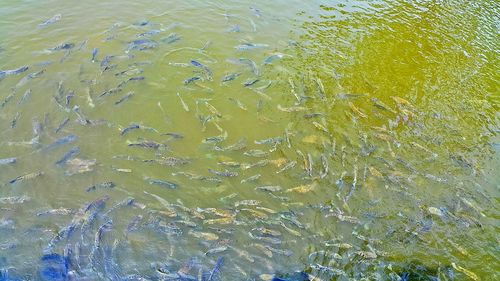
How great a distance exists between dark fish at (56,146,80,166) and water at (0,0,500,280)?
3.1 inches

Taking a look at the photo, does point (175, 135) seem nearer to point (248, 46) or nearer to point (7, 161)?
point (7, 161)

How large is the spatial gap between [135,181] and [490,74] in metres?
12.7

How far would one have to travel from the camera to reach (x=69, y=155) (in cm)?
830

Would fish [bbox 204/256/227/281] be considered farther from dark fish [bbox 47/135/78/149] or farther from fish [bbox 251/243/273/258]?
dark fish [bbox 47/135/78/149]

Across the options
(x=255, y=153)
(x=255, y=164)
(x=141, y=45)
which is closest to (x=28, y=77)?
(x=141, y=45)

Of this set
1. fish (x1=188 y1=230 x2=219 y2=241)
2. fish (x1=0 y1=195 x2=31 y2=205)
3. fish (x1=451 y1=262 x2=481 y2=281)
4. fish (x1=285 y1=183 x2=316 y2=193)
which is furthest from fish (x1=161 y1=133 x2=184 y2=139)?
fish (x1=451 y1=262 x2=481 y2=281)

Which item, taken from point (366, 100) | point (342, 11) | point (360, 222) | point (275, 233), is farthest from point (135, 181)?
point (342, 11)

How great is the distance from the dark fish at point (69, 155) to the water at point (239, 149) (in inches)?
3.1

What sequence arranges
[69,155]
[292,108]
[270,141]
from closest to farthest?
[69,155]
[270,141]
[292,108]

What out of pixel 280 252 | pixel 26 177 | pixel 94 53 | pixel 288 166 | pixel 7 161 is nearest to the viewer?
pixel 280 252

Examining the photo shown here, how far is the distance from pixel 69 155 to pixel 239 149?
385 centimetres

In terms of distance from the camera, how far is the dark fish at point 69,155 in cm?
816

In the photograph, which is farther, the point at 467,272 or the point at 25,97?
the point at 25,97

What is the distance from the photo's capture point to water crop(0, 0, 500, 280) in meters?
7.08
